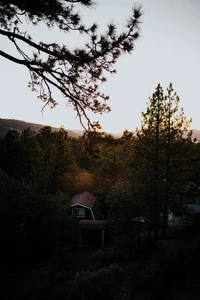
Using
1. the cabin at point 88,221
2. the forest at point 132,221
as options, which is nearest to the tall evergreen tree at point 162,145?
the forest at point 132,221

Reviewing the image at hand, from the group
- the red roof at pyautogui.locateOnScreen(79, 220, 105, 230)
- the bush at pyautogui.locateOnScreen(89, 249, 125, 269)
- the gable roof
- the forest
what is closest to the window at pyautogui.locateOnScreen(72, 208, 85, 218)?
the gable roof

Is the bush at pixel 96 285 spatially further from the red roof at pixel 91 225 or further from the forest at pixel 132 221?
the red roof at pixel 91 225

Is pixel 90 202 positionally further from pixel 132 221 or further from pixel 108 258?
pixel 132 221

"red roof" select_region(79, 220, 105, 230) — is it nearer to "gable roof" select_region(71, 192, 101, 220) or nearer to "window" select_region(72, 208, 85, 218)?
"window" select_region(72, 208, 85, 218)

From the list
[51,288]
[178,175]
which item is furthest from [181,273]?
[51,288]

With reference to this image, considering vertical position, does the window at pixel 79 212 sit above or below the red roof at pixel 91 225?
above

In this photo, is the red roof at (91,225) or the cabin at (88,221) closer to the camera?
the red roof at (91,225)

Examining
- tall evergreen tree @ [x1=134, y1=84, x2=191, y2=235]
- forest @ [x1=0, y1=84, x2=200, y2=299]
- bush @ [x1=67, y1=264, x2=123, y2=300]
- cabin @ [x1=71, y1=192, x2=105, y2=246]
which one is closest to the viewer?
bush @ [x1=67, y1=264, x2=123, y2=300]

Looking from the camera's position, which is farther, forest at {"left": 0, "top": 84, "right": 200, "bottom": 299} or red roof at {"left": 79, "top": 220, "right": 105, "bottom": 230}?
red roof at {"left": 79, "top": 220, "right": 105, "bottom": 230}

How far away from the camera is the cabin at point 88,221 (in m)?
25.5

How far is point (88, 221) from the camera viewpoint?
26.4 meters

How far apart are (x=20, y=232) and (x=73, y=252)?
5.96m

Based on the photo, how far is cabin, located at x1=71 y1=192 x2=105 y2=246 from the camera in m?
25.5

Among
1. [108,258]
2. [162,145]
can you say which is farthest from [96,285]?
[162,145]
